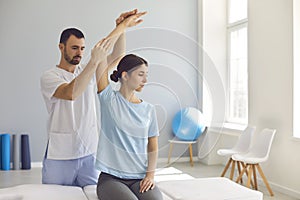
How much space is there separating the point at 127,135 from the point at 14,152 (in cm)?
457

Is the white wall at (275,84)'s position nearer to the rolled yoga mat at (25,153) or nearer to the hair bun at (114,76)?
the hair bun at (114,76)

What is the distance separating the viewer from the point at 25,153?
599cm

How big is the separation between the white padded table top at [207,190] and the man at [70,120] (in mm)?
523

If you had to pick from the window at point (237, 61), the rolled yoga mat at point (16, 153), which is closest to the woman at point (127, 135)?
the window at point (237, 61)

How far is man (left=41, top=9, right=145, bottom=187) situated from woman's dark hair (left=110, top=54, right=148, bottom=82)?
0.26 m

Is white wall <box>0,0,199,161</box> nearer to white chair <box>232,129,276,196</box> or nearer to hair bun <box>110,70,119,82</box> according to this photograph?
white chair <box>232,129,276,196</box>

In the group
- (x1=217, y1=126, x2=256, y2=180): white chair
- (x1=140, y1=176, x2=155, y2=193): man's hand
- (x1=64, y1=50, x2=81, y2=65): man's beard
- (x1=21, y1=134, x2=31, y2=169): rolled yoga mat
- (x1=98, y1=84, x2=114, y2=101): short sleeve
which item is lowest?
(x1=21, y1=134, x2=31, y2=169): rolled yoga mat

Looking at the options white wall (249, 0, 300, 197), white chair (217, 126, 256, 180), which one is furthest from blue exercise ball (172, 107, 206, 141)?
white chair (217, 126, 256, 180)

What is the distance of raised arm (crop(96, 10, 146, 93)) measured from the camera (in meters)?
1.81

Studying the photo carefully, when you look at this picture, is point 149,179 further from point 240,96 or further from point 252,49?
point 240,96

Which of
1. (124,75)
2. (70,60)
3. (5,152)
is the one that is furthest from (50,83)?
(5,152)

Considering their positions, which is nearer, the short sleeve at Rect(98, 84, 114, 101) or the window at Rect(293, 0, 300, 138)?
the short sleeve at Rect(98, 84, 114, 101)

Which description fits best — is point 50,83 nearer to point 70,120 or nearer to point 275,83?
point 70,120

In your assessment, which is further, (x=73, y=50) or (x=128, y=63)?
(x=73, y=50)
